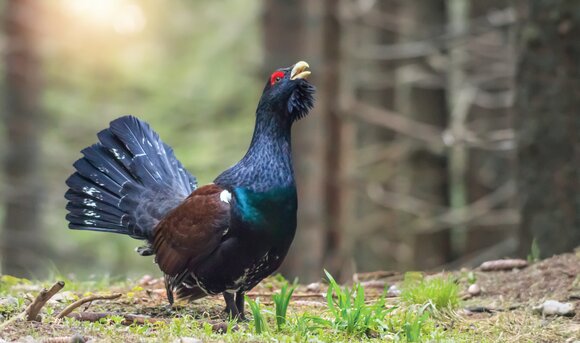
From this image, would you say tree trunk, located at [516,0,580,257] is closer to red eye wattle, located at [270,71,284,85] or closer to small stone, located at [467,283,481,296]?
small stone, located at [467,283,481,296]

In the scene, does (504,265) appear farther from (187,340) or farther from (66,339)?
(66,339)

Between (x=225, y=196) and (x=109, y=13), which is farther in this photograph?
(x=109, y=13)

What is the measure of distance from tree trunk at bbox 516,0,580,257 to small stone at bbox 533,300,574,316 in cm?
174

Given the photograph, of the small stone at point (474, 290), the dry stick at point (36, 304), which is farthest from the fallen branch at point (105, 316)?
the small stone at point (474, 290)

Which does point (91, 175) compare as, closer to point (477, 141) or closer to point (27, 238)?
point (477, 141)

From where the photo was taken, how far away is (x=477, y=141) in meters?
8.57

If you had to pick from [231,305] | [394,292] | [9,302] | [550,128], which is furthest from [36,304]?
[550,128]

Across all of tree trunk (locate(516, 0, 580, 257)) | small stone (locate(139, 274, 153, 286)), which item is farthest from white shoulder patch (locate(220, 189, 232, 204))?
tree trunk (locate(516, 0, 580, 257))

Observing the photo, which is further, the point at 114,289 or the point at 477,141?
the point at 477,141

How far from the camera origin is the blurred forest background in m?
6.69

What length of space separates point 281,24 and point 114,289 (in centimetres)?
513

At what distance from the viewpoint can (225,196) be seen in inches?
183

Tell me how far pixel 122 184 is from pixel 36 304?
1.73m

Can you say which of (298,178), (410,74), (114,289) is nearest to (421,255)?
(410,74)
